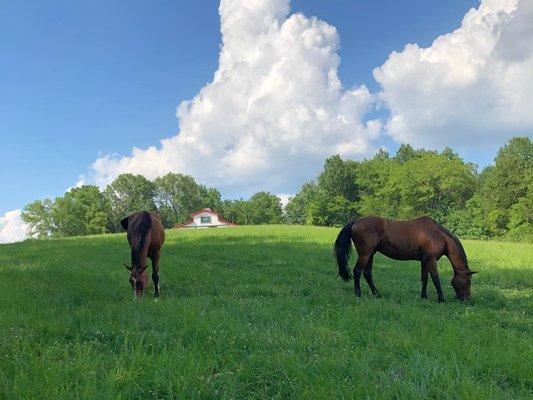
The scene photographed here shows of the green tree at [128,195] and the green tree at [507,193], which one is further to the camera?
the green tree at [128,195]

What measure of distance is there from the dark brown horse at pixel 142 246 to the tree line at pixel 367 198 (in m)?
50.9

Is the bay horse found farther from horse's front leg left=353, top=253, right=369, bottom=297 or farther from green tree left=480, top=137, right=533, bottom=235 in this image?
green tree left=480, top=137, right=533, bottom=235

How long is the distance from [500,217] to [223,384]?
6235 centimetres

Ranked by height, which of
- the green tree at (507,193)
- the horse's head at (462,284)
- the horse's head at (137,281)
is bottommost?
the horse's head at (462,284)

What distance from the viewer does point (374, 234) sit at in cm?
1048

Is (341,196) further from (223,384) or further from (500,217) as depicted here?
(223,384)

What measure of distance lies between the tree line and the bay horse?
4586 cm

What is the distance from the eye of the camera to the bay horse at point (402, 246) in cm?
1039

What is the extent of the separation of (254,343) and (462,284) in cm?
707

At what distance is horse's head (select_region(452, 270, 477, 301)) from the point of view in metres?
10.3

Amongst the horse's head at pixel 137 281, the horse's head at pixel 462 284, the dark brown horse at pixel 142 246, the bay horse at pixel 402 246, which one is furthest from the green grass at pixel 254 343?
the bay horse at pixel 402 246

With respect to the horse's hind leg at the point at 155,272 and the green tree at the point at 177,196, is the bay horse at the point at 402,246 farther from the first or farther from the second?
the green tree at the point at 177,196

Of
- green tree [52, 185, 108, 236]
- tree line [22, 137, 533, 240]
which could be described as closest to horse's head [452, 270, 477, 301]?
tree line [22, 137, 533, 240]

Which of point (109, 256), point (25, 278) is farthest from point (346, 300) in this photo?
point (109, 256)
